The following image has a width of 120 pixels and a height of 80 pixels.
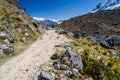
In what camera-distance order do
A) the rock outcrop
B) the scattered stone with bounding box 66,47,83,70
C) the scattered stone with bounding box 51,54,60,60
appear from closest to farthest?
1. the rock outcrop
2. the scattered stone with bounding box 66,47,83,70
3. the scattered stone with bounding box 51,54,60,60

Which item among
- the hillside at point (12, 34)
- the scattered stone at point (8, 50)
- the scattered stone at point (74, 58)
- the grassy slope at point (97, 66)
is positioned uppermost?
the hillside at point (12, 34)

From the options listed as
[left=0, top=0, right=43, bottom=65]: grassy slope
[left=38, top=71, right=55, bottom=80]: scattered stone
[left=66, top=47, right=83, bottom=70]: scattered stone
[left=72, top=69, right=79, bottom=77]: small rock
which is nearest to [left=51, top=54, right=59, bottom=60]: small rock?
[left=66, top=47, right=83, bottom=70]: scattered stone

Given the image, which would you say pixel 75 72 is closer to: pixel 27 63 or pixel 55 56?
pixel 55 56

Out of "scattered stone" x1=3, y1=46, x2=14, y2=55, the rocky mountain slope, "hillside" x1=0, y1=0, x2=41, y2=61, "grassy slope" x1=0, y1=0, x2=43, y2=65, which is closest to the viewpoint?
"scattered stone" x1=3, y1=46, x2=14, y2=55

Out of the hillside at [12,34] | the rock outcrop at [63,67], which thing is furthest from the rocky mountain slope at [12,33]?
the rock outcrop at [63,67]

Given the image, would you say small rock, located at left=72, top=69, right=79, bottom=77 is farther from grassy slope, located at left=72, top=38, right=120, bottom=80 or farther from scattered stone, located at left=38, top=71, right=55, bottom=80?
scattered stone, located at left=38, top=71, right=55, bottom=80

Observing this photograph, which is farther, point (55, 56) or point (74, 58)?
point (55, 56)

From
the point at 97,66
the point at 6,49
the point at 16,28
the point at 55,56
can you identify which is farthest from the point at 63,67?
the point at 16,28

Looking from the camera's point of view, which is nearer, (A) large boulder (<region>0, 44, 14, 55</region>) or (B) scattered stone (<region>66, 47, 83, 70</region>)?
(B) scattered stone (<region>66, 47, 83, 70</region>)

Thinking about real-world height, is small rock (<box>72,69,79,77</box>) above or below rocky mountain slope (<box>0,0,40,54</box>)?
below

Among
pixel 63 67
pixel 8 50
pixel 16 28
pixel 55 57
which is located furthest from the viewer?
pixel 16 28

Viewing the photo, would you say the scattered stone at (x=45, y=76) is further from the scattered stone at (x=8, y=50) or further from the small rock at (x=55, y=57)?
the scattered stone at (x=8, y=50)

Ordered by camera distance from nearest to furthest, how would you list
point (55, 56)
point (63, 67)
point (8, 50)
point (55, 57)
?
point (63, 67) < point (55, 57) < point (55, 56) < point (8, 50)

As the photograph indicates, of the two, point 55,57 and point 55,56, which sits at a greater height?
point 55,56
